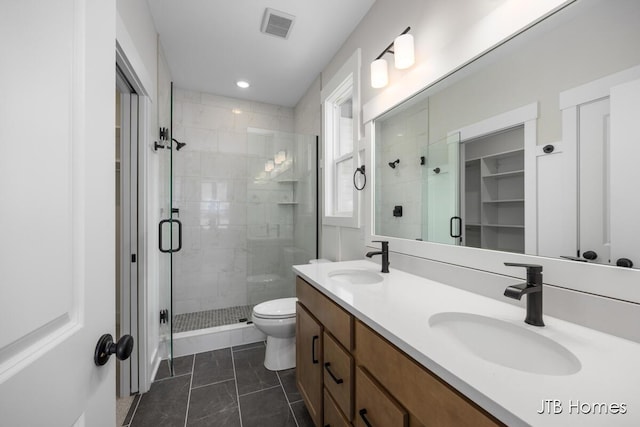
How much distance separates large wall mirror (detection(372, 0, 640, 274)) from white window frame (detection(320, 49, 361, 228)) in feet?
2.79

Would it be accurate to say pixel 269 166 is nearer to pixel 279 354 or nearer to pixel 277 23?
pixel 277 23

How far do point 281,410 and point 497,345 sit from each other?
138cm

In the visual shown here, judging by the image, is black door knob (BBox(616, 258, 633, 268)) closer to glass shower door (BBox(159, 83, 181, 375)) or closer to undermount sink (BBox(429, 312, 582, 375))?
undermount sink (BBox(429, 312, 582, 375))

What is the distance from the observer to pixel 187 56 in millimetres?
2400

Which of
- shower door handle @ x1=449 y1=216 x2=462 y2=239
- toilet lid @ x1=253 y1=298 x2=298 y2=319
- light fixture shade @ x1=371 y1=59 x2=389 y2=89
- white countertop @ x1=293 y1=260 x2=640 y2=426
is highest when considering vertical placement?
light fixture shade @ x1=371 y1=59 x2=389 y2=89

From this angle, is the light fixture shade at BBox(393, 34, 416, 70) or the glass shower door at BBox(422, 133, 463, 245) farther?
the light fixture shade at BBox(393, 34, 416, 70)

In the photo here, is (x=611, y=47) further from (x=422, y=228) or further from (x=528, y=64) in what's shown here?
(x=422, y=228)

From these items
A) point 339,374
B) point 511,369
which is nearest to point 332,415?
point 339,374

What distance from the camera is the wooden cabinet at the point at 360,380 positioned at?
611 mm

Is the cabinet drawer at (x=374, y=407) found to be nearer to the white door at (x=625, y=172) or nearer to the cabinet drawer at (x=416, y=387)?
the cabinet drawer at (x=416, y=387)

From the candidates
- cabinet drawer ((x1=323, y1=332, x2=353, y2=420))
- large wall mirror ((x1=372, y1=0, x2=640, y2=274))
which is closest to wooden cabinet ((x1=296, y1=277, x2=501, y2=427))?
cabinet drawer ((x1=323, y1=332, x2=353, y2=420))

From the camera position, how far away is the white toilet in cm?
198

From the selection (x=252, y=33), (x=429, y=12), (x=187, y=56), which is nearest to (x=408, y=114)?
(x=429, y=12)

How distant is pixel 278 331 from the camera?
2000 millimetres
